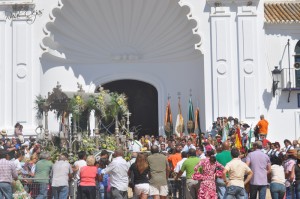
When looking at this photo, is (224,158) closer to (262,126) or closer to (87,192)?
(87,192)

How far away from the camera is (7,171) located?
16.6m

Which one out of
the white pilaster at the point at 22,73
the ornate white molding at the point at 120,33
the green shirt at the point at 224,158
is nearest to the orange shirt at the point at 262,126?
the ornate white molding at the point at 120,33

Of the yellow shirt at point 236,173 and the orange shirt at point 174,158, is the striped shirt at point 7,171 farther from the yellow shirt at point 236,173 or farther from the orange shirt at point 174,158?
the yellow shirt at point 236,173

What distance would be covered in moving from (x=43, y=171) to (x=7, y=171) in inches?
42.6

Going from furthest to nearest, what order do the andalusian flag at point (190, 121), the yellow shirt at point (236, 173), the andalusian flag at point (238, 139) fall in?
the andalusian flag at point (190, 121) < the andalusian flag at point (238, 139) < the yellow shirt at point (236, 173)

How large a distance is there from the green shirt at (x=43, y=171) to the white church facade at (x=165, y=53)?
10879 millimetres

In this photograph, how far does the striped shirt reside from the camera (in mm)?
16516

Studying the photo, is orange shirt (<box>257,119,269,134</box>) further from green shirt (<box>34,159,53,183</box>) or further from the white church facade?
green shirt (<box>34,159,53,183</box>)

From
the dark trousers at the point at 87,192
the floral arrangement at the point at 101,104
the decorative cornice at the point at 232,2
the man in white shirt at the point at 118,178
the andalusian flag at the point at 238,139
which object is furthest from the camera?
the decorative cornice at the point at 232,2

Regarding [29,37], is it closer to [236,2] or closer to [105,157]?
[236,2]

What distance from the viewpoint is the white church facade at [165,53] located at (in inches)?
1120

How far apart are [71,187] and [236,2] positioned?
13656 millimetres


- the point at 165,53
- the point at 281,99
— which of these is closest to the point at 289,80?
the point at 281,99

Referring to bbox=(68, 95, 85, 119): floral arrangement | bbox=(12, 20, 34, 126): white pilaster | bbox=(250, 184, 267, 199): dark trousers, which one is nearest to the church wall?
bbox=(68, 95, 85, 119): floral arrangement
